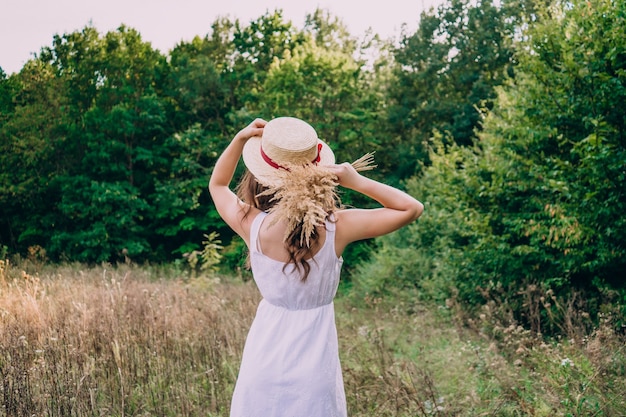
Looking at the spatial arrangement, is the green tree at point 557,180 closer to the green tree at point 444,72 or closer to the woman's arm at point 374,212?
the woman's arm at point 374,212

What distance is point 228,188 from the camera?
8.43 ft

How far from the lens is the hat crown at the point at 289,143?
2.33 m

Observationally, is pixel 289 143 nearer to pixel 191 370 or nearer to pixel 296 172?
pixel 296 172

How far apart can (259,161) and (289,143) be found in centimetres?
19

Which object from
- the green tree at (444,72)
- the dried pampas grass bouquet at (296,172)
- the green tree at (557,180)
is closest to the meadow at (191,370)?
the green tree at (557,180)

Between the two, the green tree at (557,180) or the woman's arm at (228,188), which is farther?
the green tree at (557,180)

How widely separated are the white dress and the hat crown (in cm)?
29

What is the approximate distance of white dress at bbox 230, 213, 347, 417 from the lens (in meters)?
2.35

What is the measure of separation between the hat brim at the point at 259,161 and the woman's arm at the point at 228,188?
0.04 metres

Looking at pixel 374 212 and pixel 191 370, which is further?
pixel 191 370

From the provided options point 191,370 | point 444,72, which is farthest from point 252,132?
point 444,72

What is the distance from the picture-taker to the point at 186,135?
75.3 ft

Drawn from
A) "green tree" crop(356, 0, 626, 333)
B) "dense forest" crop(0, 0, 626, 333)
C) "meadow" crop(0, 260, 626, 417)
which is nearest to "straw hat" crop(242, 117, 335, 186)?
"meadow" crop(0, 260, 626, 417)

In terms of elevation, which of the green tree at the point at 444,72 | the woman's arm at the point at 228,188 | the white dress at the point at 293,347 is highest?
the green tree at the point at 444,72
